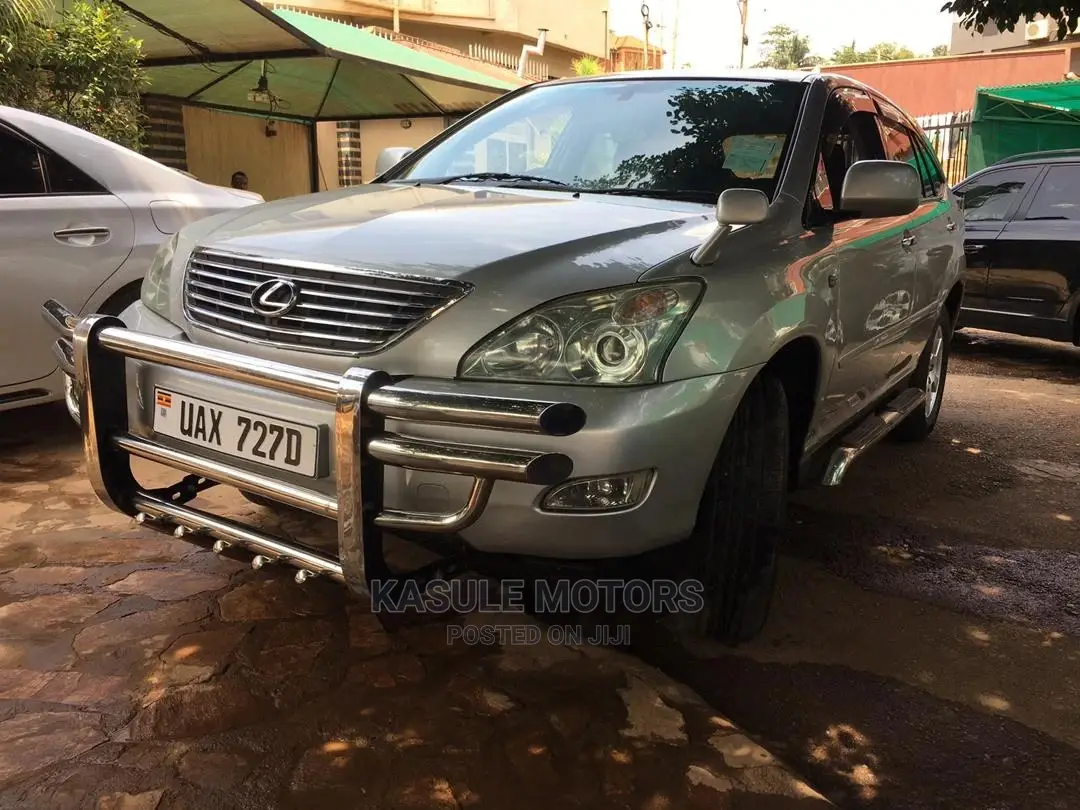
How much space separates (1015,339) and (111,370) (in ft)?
28.7

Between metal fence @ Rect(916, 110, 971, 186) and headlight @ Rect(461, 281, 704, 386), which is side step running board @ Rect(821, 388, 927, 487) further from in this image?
metal fence @ Rect(916, 110, 971, 186)

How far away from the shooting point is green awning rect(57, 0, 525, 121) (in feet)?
25.7


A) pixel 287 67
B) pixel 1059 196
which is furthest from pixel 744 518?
pixel 287 67

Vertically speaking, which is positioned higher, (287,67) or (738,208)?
(287,67)

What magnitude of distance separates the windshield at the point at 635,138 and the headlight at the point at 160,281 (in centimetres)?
106

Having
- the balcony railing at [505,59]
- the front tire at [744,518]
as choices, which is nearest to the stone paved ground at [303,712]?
the front tire at [744,518]

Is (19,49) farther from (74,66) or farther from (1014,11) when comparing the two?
(1014,11)

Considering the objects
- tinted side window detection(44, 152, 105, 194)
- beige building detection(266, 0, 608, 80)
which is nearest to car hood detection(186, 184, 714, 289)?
tinted side window detection(44, 152, 105, 194)

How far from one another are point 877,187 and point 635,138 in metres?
0.84

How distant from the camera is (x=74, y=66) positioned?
666 centimetres

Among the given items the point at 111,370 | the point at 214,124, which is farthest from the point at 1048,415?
the point at 214,124

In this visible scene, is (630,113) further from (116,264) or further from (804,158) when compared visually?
(116,264)

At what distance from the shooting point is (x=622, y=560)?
2133mm

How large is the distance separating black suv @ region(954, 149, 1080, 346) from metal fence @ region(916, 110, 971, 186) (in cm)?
626
